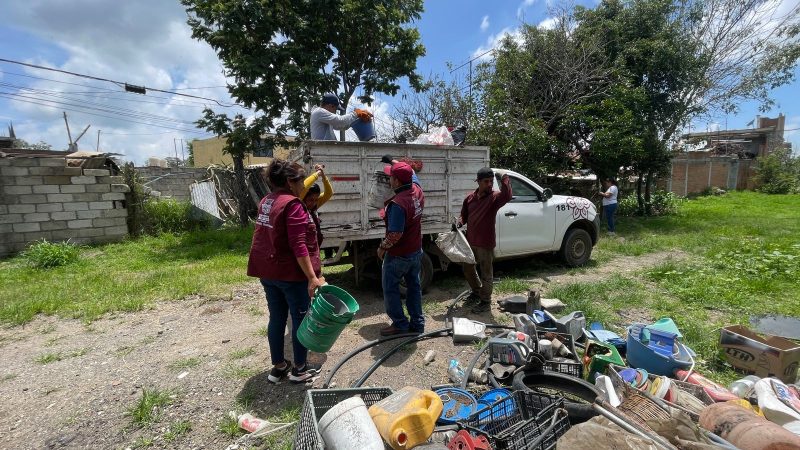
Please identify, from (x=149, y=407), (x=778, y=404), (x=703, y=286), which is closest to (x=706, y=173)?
(x=703, y=286)

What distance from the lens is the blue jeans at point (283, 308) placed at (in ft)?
10.1

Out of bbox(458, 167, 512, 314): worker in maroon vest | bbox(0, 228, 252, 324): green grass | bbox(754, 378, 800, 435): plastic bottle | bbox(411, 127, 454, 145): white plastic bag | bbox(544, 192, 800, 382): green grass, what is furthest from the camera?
bbox(411, 127, 454, 145): white plastic bag

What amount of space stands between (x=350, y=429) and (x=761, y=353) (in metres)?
3.28

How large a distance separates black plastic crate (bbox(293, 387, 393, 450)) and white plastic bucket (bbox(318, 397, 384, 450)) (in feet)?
0.19

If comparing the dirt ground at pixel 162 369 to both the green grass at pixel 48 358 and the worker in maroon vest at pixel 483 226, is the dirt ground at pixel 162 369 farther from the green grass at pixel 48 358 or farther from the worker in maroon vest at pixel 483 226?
the worker in maroon vest at pixel 483 226

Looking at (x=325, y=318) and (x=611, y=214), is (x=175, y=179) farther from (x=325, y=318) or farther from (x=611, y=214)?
(x=611, y=214)

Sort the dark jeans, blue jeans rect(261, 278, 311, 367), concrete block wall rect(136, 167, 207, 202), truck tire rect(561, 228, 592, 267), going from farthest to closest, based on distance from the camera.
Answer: concrete block wall rect(136, 167, 207, 202) → truck tire rect(561, 228, 592, 267) → the dark jeans → blue jeans rect(261, 278, 311, 367)

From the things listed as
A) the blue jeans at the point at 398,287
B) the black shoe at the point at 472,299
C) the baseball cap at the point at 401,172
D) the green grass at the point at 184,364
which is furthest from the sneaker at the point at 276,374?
the black shoe at the point at 472,299

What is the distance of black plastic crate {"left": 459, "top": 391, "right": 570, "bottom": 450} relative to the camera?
2152mm

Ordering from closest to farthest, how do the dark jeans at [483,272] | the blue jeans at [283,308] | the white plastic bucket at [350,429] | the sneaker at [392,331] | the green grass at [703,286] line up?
1. the white plastic bucket at [350,429]
2. the blue jeans at [283,308]
3. the sneaker at [392,331]
4. the green grass at [703,286]
5. the dark jeans at [483,272]

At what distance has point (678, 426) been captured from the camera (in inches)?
80.6

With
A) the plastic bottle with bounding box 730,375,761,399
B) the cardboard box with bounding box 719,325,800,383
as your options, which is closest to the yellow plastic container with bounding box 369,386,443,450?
the plastic bottle with bounding box 730,375,761,399

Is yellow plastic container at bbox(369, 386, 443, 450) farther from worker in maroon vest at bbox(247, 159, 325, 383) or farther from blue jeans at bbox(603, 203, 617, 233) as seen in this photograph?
blue jeans at bbox(603, 203, 617, 233)

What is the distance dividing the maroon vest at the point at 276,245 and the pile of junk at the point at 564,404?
3.21 ft
